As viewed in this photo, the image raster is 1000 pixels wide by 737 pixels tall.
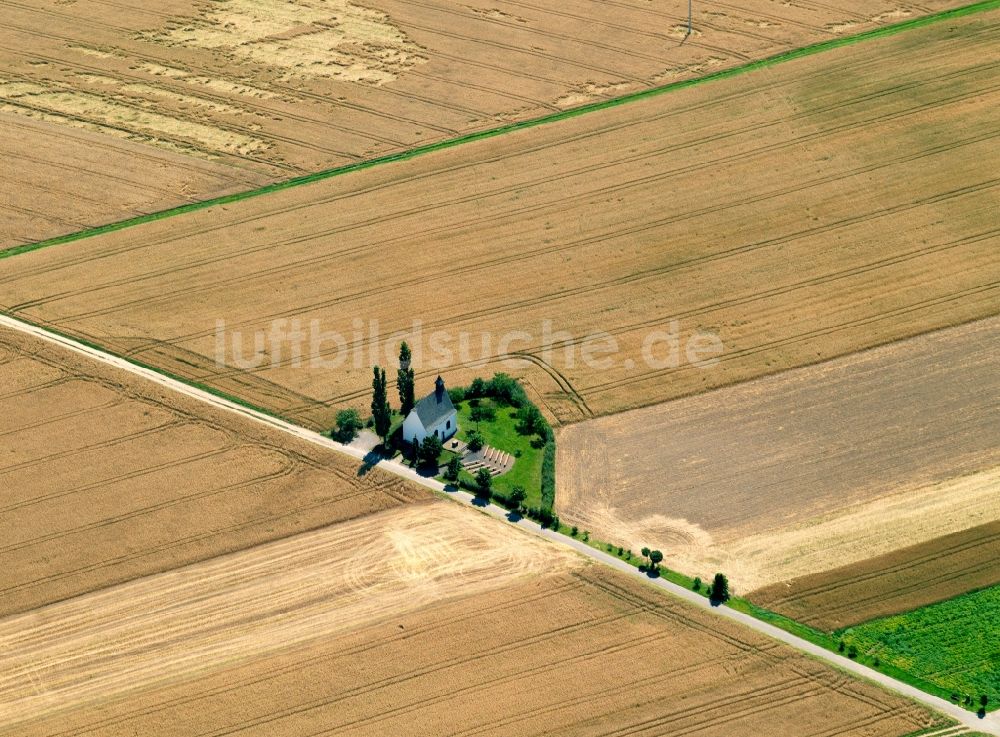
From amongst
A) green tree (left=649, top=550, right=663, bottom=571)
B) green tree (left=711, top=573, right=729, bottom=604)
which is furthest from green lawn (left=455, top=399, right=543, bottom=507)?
green tree (left=711, top=573, right=729, bottom=604)

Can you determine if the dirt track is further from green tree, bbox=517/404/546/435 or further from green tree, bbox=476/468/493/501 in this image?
green tree, bbox=517/404/546/435

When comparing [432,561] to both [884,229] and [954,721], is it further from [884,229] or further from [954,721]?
[884,229]

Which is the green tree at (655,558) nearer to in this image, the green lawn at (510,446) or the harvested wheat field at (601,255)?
the green lawn at (510,446)

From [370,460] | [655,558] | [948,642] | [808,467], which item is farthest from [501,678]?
[808,467]

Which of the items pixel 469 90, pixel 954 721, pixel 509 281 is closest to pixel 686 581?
pixel 954 721

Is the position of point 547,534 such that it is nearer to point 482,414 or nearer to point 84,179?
point 482,414
